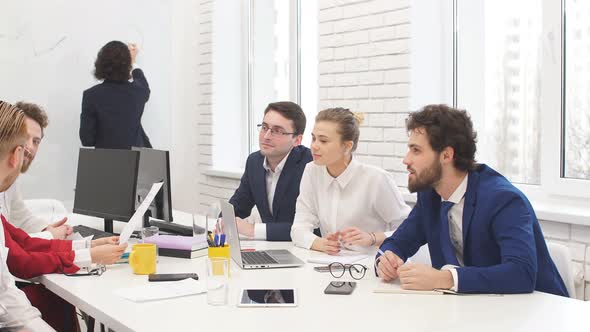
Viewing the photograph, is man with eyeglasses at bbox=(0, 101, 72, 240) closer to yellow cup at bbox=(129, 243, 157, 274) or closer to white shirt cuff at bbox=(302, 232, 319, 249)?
yellow cup at bbox=(129, 243, 157, 274)

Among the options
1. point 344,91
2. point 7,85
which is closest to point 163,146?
point 7,85

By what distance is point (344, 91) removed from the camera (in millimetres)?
4117

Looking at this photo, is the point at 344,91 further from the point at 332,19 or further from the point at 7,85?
the point at 7,85

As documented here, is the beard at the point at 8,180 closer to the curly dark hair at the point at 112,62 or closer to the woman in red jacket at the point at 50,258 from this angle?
the woman in red jacket at the point at 50,258

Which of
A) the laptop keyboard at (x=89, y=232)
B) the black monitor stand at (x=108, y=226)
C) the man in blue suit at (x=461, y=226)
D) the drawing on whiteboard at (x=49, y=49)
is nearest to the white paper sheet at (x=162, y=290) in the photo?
the man in blue suit at (x=461, y=226)

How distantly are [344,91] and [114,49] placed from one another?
180 cm

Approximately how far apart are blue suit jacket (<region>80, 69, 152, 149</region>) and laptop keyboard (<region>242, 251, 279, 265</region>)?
2557mm

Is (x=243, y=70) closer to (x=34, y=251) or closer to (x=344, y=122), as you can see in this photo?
(x=344, y=122)

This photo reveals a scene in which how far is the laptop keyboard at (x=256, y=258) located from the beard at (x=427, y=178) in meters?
0.59

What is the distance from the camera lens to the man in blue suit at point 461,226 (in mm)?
1995

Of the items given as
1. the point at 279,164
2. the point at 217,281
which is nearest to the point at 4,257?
the point at 217,281

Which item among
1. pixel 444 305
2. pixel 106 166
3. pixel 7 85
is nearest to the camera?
pixel 444 305

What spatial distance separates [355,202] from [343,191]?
3.1 inches

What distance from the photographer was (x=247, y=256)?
8.38ft
